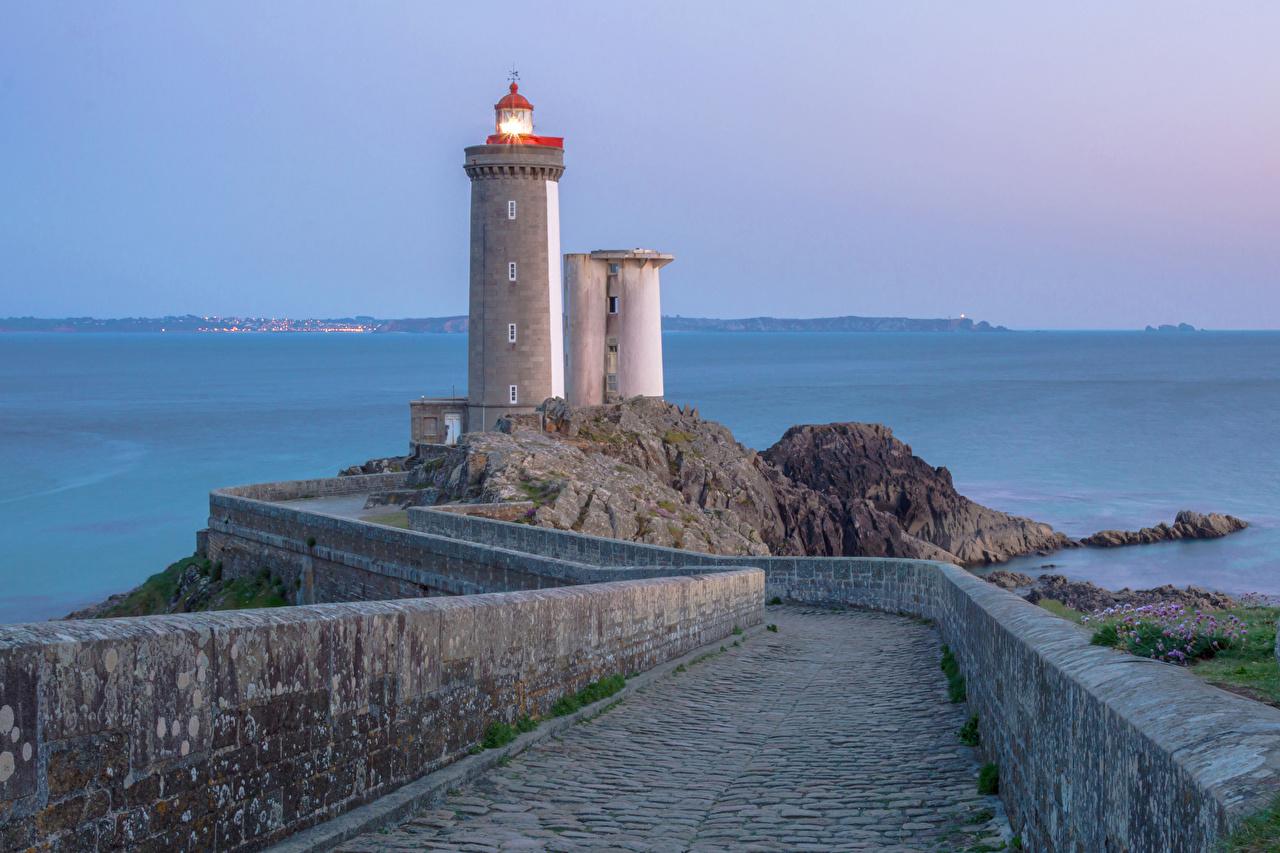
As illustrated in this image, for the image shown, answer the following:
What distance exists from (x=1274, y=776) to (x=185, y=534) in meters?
61.1

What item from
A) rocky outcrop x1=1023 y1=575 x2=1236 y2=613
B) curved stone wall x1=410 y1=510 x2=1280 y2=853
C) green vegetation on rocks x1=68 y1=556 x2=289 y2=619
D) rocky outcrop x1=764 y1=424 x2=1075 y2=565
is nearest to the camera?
curved stone wall x1=410 y1=510 x2=1280 y2=853

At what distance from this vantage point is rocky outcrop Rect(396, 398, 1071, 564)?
27.2 m

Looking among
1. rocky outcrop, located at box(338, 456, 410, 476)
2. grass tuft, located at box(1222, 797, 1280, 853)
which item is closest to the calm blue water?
rocky outcrop, located at box(338, 456, 410, 476)

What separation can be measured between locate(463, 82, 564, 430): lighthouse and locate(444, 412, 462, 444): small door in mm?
1404

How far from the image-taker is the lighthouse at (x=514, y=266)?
4384cm

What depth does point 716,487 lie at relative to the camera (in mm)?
39906

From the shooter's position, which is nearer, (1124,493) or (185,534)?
(185,534)

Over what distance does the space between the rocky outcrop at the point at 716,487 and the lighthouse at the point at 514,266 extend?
14.7 feet

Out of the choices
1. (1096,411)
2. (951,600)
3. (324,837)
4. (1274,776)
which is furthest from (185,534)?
(1096,411)

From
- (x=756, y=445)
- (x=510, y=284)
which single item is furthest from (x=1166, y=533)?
(x=756, y=445)

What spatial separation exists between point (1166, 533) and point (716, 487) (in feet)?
68.7

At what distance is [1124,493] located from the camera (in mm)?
69188

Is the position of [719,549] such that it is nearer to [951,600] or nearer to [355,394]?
[951,600]

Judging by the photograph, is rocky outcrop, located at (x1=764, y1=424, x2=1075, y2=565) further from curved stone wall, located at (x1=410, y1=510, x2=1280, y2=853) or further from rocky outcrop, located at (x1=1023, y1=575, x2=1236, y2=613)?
curved stone wall, located at (x1=410, y1=510, x2=1280, y2=853)
